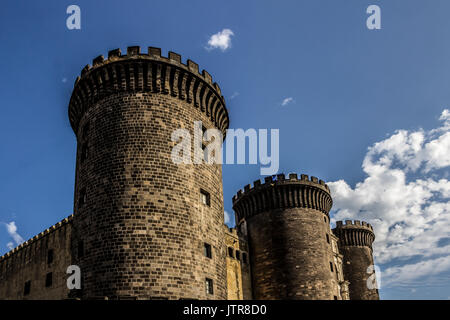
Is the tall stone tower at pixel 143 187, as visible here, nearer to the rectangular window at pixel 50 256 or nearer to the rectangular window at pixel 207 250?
the rectangular window at pixel 207 250

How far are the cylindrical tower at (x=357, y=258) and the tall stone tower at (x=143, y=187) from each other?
92.7ft

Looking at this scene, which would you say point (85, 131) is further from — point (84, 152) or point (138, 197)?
point (138, 197)

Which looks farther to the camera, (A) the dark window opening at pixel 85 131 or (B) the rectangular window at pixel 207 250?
(A) the dark window opening at pixel 85 131

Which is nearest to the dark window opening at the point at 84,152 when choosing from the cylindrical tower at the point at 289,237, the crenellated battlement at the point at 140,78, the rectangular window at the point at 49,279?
the crenellated battlement at the point at 140,78

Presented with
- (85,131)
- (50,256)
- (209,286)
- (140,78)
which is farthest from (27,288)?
(140,78)

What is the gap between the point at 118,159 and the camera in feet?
61.5

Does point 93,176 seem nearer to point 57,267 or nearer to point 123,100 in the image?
point 123,100

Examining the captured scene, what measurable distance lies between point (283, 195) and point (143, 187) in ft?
59.3

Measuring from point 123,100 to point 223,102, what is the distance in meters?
6.29

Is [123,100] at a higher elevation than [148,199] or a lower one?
higher

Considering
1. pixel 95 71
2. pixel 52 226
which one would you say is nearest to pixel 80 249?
pixel 95 71

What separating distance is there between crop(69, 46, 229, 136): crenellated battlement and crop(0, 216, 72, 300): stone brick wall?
806 centimetres

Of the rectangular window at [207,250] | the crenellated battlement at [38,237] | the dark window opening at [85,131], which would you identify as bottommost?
the rectangular window at [207,250]

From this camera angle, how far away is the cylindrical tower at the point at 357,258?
4478 cm
